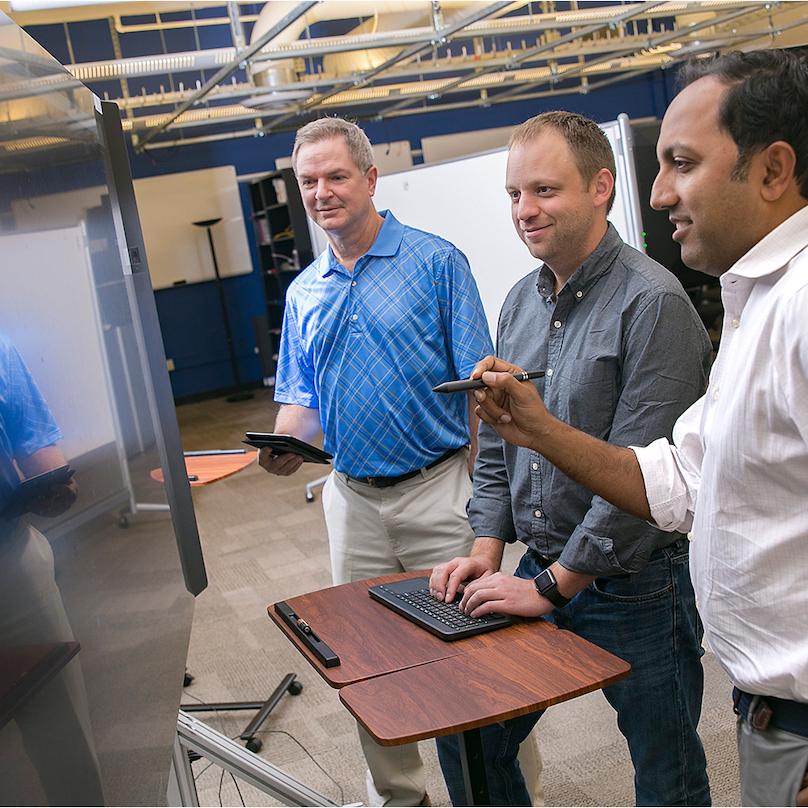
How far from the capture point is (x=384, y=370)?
196cm

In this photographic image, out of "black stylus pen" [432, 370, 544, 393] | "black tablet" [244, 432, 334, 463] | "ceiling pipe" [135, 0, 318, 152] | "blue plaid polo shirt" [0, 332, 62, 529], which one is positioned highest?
"ceiling pipe" [135, 0, 318, 152]

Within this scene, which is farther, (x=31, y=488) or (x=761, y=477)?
(x=761, y=477)

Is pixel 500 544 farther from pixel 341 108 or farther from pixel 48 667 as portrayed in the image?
pixel 341 108

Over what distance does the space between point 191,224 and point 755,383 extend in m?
9.62

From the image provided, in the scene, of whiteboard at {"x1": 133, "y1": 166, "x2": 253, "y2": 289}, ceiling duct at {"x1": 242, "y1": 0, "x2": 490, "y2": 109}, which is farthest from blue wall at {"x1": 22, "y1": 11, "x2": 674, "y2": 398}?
ceiling duct at {"x1": 242, "y1": 0, "x2": 490, "y2": 109}

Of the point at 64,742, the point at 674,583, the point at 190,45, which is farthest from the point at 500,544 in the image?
the point at 190,45

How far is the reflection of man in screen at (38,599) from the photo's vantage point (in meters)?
0.48

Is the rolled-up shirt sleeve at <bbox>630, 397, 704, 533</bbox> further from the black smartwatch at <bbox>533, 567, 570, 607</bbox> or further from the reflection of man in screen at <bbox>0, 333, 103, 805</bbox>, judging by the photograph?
the reflection of man in screen at <bbox>0, 333, 103, 805</bbox>

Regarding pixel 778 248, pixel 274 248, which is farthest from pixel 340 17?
pixel 778 248

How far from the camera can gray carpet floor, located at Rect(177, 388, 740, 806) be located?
7.03ft

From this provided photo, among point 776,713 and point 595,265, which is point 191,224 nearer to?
point 595,265

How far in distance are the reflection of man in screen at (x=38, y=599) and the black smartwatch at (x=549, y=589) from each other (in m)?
0.86

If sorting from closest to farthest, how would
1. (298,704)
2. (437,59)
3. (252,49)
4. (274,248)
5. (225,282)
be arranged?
1. (298,704)
2. (252,49)
3. (437,59)
4. (274,248)
5. (225,282)

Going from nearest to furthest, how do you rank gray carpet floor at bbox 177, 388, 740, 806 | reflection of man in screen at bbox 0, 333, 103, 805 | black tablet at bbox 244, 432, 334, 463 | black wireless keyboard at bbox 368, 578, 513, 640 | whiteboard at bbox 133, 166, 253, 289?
reflection of man in screen at bbox 0, 333, 103, 805 → black wireless keyboard at bbox 368, 578, 513, 640 → black tablet at bbox 244, 432, 334, 463 → gray carpet floor at bbox 177, 388, 740, 806 → whiteboard at bbox 133, 166, 253, 289
